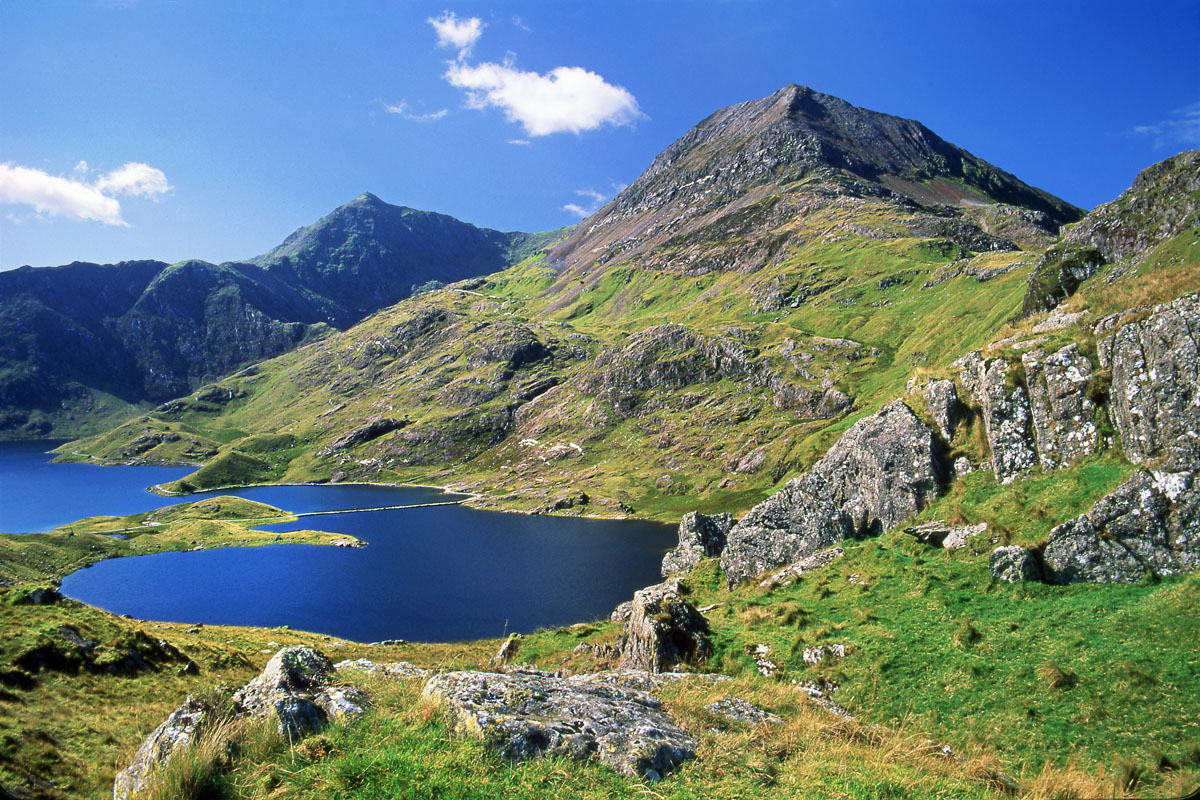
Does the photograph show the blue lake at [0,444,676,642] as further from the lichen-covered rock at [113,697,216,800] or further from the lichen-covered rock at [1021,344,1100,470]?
the lichen-covered rock at [113,697,216,800]

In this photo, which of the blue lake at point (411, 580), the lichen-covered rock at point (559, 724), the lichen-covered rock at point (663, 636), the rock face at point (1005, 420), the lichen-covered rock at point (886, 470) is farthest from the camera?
the blue lake at point (411, 580)

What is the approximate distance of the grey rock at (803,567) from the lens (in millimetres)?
30062

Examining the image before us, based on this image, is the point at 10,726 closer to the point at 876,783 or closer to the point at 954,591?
the point at 876,783

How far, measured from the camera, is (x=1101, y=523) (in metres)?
20.6

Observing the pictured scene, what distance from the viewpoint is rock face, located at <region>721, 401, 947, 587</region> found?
29.6 metres

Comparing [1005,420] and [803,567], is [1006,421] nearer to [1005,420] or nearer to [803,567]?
[1005,420]

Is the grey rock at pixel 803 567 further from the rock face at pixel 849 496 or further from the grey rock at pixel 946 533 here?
the grey rock at pixel 946 533

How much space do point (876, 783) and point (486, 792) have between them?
20.6 ft

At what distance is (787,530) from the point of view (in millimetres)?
36500

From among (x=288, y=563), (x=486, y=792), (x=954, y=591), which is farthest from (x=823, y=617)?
(x=288, y=563)

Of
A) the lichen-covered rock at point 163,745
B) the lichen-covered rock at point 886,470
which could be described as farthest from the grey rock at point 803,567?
the lichen-covered rock at point 163,745

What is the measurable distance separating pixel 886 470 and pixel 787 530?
802 cm

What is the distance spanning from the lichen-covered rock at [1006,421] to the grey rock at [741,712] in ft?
60.5

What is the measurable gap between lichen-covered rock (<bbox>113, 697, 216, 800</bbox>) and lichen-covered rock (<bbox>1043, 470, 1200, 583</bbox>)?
25.7m
